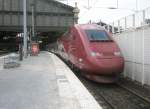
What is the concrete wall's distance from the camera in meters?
15.6

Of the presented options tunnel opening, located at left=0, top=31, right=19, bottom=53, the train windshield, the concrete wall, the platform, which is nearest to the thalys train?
the train windshield

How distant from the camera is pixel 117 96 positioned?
1369 centimetres

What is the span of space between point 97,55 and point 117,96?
289 centimetres

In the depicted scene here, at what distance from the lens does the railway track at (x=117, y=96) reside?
1155 cm

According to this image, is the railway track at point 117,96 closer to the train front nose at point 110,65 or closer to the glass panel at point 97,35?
the train front nose at point 110,65

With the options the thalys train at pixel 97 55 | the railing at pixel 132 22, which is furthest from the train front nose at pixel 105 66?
the railing at pixel 132 22

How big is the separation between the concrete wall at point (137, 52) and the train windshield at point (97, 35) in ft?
4.23

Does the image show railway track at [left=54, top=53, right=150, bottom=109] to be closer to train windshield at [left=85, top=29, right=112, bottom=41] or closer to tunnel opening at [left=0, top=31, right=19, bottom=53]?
train windshield at [left=85, top=29, right=112, bottom=41]

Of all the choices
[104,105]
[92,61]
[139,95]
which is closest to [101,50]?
[92,61]

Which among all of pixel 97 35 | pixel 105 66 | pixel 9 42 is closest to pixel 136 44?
pixel 97 35

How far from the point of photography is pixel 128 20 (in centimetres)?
1959

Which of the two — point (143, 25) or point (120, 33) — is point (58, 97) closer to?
point (143, 25)

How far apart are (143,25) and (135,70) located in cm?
231

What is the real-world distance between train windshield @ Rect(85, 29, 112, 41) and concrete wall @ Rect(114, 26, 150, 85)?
129 cm
